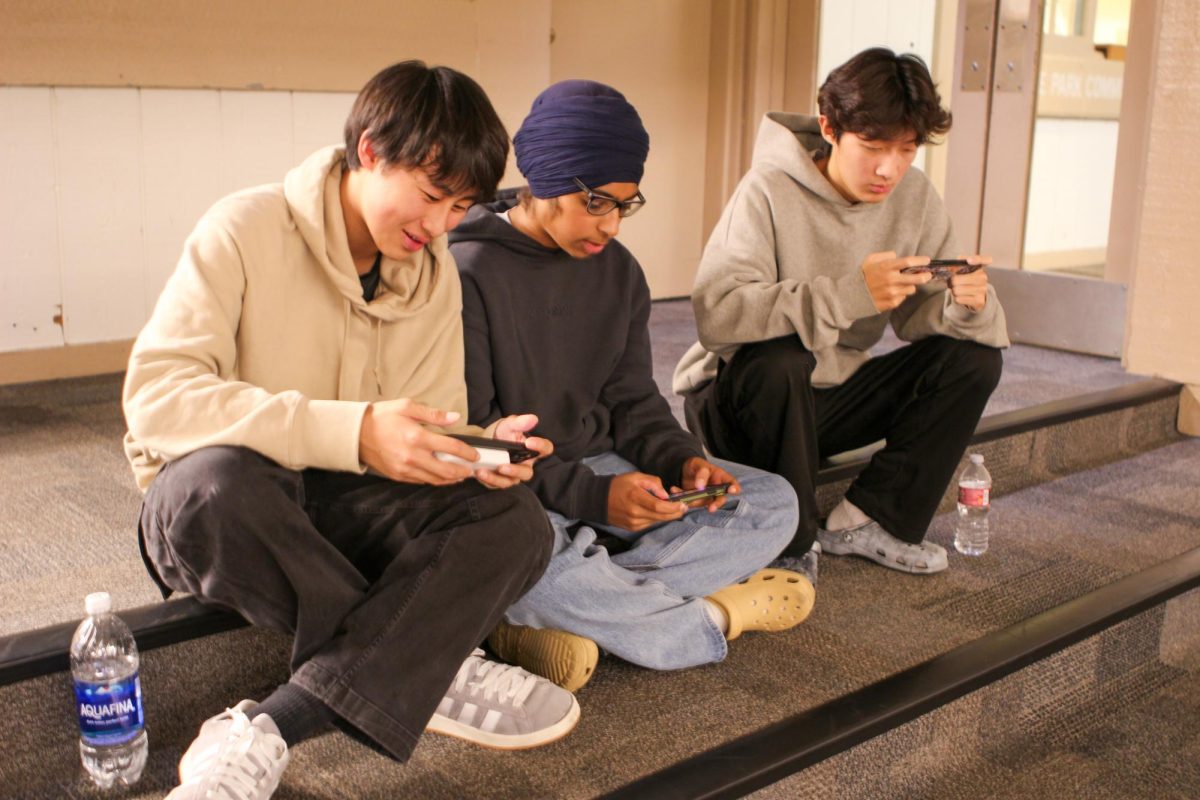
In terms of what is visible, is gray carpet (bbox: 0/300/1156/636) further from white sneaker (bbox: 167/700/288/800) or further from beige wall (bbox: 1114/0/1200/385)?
white sneaker (bbox: 167/700/288/800)

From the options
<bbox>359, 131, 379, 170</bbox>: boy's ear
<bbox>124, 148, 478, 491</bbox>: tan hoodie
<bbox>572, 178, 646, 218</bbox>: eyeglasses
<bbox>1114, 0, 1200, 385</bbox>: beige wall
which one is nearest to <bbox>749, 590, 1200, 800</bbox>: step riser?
<bbox>124, 148, 478, 491</bbox>: tan hoodie

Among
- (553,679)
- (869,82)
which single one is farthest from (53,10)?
(553,679)

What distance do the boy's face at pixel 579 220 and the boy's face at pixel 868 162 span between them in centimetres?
51

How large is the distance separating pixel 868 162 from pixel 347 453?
1.14 m

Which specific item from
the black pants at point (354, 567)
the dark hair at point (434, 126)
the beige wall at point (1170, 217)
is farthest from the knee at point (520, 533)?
the beige wall at point (1170, 217)

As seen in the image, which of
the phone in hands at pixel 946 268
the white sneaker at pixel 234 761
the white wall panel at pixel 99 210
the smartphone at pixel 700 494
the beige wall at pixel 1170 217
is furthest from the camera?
the beige wall at pixel 1170 217

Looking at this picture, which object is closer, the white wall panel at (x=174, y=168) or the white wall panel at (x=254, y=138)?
the white wall panel at (x=174, y=168)

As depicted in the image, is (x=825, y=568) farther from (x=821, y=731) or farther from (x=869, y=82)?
(x=869, y=82)

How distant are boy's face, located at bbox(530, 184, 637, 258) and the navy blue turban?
0.5 inches

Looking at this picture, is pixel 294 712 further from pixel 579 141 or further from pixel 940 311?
pixel 940 311

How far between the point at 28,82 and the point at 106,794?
82.0 inches

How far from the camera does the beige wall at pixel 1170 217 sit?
3.17 m

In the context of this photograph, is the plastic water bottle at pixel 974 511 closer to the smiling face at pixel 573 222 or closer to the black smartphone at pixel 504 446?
the smiling face at pixel 573 222

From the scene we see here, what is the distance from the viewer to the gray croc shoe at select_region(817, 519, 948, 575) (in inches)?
88.1
